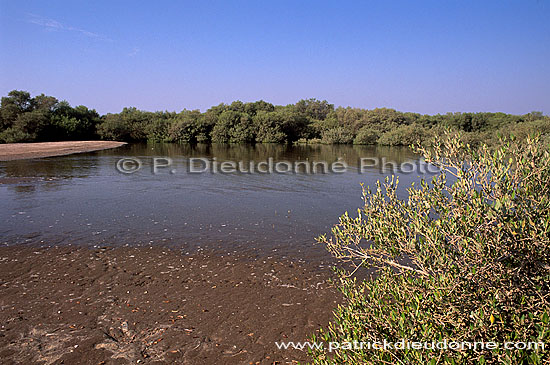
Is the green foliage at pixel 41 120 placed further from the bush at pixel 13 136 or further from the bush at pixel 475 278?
the bush at pixel 475 278

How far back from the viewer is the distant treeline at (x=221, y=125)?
203 feet

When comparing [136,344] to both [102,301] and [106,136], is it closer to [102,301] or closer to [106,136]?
[102,301]

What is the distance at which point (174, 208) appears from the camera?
1455 cm

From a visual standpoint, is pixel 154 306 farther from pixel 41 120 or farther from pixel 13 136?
pixel 41 120

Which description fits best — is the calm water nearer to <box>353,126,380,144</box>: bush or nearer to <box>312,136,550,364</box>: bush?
<box>312,136,550,364</box>: bush

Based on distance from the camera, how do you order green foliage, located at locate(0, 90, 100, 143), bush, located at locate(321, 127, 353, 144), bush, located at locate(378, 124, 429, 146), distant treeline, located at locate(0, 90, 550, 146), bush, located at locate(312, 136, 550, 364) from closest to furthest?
bush, located at locate(312, 136, 550, 364), green foliage, located at locate(0, 90, 100, 143), distant treeline, located at locate(0, 90, 550, 146), bush, located at locate(378, 124, 429, 146), bush, located at locate(321, 127, 353, 144)

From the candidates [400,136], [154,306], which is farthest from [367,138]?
[154,306]

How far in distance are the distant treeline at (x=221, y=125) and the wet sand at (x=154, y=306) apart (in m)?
59.1

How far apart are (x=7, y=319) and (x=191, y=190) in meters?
13.3

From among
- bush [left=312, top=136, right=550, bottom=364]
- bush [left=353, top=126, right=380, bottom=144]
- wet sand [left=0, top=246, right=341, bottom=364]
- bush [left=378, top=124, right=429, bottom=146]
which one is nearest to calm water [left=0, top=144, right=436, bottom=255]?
wet sand [left=0, top=246, right=341, bottom=364]

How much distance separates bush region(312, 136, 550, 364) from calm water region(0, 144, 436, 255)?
641cm

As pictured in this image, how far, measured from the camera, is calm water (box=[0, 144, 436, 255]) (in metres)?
10.5

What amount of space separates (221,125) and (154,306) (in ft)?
246

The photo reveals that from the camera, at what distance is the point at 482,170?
3.34m
